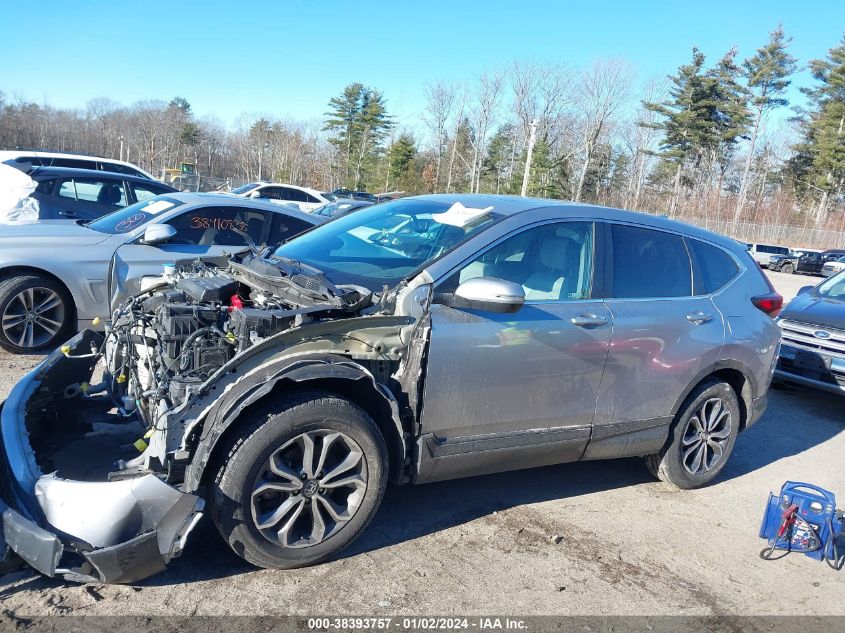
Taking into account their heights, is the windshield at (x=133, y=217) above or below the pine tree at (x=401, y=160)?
below

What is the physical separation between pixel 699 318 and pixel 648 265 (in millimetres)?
530

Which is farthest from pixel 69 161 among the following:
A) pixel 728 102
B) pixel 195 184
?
pixel 728 102

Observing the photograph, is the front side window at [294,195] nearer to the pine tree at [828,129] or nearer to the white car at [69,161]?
the white car at [69,161]

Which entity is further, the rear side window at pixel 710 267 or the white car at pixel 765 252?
the white car at pixel 765 252

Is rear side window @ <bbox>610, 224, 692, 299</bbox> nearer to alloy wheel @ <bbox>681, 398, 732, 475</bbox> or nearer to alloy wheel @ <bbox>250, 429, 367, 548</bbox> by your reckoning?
alloy wheel @ <bbox>681, 398, 732, 475</bbox>

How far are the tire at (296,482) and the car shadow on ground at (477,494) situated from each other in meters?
0.23

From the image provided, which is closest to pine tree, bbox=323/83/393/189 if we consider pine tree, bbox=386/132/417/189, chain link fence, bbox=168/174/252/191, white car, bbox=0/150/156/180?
pine tree, bbox=386/132/417/189

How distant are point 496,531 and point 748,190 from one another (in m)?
68.2

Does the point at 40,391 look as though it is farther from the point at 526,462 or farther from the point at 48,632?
the point at 526,462

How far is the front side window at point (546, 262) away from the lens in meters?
3.82

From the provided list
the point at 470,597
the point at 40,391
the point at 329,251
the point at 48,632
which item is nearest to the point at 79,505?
the point at 48,632

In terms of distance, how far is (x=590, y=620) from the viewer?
10.4 feet

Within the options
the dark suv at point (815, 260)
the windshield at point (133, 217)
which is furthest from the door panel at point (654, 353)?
the dark suv at point (815, 260)

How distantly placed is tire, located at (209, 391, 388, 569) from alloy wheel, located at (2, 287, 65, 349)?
4327mm
